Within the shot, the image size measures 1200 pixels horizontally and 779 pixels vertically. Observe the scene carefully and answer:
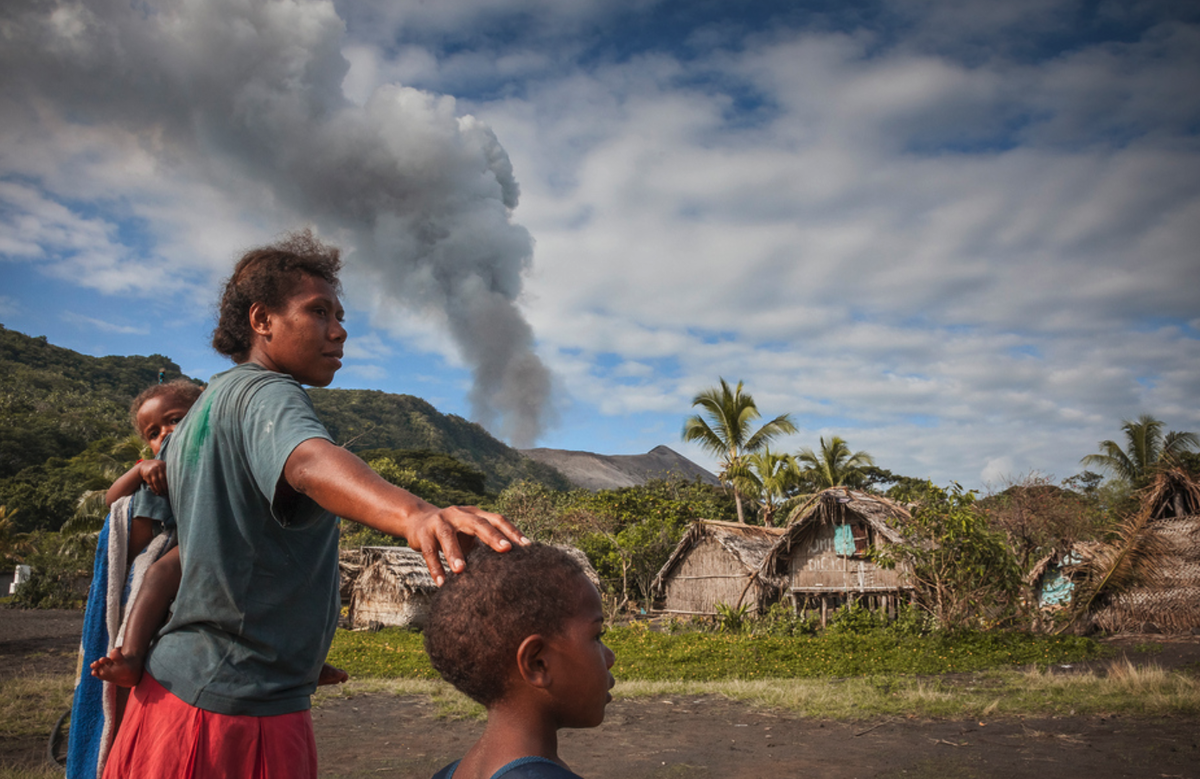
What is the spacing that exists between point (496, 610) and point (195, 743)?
2.36 ft

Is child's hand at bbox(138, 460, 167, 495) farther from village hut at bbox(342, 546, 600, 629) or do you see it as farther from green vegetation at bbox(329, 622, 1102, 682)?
village hut at bbox(342, 546, 600, 629)

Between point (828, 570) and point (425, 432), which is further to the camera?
point (425, 432)

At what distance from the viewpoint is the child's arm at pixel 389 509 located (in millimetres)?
1010

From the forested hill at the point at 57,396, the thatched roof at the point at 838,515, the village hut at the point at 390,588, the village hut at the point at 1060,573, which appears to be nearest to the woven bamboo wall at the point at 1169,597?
the village hut at the point at 1060,573

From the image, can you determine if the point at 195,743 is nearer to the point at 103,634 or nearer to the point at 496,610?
the point at 103,634

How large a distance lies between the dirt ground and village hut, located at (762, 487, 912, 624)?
8544 mm

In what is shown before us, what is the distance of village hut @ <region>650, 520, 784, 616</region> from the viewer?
18.3m

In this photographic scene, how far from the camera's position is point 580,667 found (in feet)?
4.33

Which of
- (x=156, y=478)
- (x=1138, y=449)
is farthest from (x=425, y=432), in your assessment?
(x=156, y=478)

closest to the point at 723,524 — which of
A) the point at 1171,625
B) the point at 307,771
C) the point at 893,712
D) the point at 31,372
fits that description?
the point at 1171,625

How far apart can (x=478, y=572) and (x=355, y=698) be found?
Result: 30.0 ft

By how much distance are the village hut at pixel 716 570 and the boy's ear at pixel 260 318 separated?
55.9 feet

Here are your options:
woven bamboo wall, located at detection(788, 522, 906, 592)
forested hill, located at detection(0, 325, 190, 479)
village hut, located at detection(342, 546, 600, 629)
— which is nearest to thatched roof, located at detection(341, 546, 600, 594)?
village hut, located at detection(342, 546, 600, 629)

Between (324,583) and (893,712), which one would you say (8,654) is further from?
(324,583)
